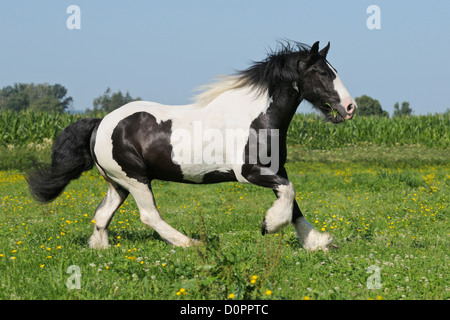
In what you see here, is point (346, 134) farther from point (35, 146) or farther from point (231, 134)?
point (231, 134)

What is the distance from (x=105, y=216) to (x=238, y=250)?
2029 mm

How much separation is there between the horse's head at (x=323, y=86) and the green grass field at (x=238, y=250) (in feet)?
5.91

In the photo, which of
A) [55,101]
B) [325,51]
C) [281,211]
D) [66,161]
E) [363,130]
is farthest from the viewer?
[55,101]

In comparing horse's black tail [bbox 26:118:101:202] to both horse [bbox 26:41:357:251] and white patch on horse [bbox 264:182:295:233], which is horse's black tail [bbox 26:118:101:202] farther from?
white patch on horse [bbox 264:182:295:233]

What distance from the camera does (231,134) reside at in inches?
247

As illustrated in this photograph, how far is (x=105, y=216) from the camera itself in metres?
6.98

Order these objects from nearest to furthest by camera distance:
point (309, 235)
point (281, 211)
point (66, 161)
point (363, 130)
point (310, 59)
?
point (281, 211) < point (310, 59) < point (309, 235) < point (66, 161) < point (363, 130)

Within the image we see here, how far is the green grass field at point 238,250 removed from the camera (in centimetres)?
467

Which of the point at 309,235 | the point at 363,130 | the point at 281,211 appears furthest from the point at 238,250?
the point at 363,130

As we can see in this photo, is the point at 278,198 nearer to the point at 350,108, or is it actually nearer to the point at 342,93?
the point at 350,108

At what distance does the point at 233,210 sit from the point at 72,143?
4.20 meters

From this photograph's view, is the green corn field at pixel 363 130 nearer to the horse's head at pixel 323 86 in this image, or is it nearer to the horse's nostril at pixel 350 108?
the horse's head at pixel 323 86

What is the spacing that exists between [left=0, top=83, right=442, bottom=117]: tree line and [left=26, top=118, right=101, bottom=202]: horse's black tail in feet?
204

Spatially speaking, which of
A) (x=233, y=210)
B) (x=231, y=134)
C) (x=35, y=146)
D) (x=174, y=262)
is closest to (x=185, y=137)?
(x=231, y=134)
